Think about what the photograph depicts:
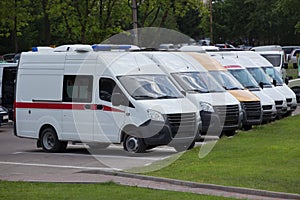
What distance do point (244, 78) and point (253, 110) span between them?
2.54 meters

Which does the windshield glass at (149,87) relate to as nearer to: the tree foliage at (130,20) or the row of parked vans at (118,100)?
the row of parked vans at (118,100)

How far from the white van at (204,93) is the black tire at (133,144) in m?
Answer: 2.60

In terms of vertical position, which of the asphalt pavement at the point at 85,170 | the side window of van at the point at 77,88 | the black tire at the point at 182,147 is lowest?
the asphalt pavement at the point at 85,170

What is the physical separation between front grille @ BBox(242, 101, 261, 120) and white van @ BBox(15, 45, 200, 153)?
16.1 ft

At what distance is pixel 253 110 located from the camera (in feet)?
80.4

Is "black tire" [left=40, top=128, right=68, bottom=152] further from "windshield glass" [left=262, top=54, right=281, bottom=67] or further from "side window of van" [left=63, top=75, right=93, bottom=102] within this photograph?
"windshield glass" [left=262, top=54, right=281, bottom=67]

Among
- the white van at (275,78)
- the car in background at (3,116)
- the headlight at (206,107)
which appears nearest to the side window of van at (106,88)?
the headlight at (206,107)

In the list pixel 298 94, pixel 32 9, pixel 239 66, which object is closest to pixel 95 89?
pixel 239 66

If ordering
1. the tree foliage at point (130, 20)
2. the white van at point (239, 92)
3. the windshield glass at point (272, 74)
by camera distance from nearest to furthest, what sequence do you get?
the white van at point (239, 92) → the windshield glass at point (272, 74) → the tree foliage at point (130, 20)

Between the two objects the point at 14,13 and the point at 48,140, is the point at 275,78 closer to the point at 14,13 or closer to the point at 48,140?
the point at 48,140

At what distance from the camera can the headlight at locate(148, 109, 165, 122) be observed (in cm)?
1844

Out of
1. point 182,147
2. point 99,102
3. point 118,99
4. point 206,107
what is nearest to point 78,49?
point 99,102

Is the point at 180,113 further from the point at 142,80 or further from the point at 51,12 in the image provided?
the point at 51,12

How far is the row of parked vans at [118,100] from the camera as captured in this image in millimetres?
18766
